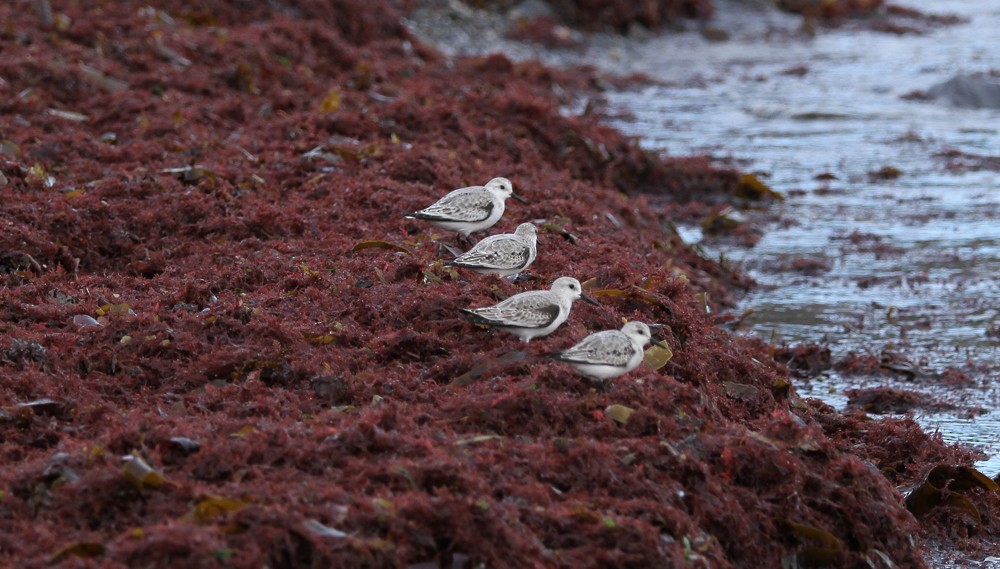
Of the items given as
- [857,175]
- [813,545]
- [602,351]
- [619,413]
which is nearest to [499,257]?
[602,351]

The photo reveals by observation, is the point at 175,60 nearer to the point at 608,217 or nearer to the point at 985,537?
the point at 608,217

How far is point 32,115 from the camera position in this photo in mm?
9859

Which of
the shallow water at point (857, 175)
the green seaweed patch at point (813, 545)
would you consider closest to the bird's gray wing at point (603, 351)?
the green seaweed patch at point (813, 545)

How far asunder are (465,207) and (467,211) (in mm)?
28

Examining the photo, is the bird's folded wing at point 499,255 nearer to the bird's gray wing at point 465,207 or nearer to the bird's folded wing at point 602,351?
the bird's gray wing at point 465,207

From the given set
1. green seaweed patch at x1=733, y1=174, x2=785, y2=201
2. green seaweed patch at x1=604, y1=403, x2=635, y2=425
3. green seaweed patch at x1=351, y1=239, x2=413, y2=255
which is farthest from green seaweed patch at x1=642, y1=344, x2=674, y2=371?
green seaweed patch at x1=733, y1=174, x2=785, y2=201

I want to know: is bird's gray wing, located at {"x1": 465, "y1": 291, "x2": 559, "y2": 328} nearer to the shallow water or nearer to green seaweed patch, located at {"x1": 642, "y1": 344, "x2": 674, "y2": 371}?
green seaweed patch, located at {"x1": 642, "y1": 344, "x2": 674, "y2": 371}

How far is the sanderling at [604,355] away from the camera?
16.9ft

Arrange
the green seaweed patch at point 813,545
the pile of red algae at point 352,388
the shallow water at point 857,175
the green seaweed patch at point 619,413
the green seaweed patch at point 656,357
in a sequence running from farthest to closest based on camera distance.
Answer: the shallow water at point 857,175
the green seaweed patch at point 656,357
the green seaweed patch at point 619,413
the green seaweed patch at point 813,545
the pile of red algae at point 352,388

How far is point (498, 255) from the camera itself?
6.09m

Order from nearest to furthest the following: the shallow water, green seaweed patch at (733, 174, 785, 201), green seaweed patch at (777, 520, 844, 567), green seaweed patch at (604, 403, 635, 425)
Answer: green seaweed patch at (777, 520, 844, 567) → green seaweed patch at (604, 403, 635, 425) → the shallow water → green seaweed patch at (733, 174, 785, 201)

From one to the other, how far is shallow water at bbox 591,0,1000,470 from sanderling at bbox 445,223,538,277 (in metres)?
2.41

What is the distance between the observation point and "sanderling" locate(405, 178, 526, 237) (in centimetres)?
667

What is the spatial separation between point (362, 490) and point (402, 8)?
50.8 feet
